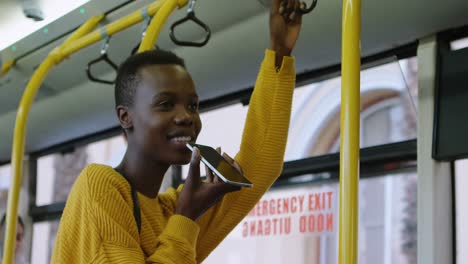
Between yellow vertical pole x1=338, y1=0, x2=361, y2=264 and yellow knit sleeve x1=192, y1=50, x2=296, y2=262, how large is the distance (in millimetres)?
158

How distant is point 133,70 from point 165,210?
0.27 meters

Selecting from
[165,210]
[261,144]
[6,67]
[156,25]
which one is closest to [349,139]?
[261,144]

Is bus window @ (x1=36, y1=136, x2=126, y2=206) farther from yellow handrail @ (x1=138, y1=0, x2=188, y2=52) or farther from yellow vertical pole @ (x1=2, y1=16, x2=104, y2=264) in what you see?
yellow handrail @ (x1=138, y1=0, x2=188, y2=52)

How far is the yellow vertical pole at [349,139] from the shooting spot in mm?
1231

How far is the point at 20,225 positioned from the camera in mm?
4676

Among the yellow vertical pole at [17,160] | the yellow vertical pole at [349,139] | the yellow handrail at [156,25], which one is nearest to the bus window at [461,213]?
the yellow handrail at [156,25]

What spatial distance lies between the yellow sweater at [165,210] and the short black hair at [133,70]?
16cm

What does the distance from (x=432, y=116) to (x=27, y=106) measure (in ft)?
4.85

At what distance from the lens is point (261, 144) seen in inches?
57.3

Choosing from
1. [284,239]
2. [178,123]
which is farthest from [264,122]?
[284,239]

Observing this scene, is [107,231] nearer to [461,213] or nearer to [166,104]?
[166,104]

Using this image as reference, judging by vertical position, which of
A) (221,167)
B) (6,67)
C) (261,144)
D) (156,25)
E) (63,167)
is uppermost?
(6,67)

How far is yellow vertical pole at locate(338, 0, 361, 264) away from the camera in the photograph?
1.23 meters

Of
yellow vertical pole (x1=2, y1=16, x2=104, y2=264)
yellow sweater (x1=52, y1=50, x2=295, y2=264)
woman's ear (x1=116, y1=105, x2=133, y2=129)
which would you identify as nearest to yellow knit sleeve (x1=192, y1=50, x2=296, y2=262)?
yellow sweater (x1=52, y1=50, x2=295, y2=264)
